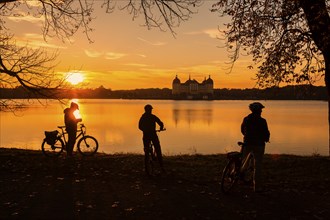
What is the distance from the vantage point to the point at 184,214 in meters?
7.83

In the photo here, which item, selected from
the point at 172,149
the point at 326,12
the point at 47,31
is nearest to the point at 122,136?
the point at 172,149

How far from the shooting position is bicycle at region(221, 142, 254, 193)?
9.62 m

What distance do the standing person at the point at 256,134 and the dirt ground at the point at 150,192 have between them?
652 mm

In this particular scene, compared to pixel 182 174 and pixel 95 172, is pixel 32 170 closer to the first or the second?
pixel 95 172

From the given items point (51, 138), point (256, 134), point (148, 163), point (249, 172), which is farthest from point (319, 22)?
point (51, 138)

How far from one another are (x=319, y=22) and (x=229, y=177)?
18.6 ft

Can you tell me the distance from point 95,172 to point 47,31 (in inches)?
205

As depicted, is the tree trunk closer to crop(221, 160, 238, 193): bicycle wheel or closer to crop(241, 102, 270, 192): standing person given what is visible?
crop(241, 102, 270, 192): standing person

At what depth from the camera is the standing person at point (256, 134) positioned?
9.84 m

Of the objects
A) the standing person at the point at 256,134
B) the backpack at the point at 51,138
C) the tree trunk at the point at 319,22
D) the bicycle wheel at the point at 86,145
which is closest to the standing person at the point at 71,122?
the bicycle wheel at the point at 86,145

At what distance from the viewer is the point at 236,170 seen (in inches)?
386

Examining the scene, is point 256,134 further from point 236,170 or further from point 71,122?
point 71,122

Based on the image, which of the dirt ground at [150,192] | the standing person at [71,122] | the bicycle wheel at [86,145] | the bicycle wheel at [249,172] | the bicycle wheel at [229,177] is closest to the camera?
the dirt ground at [150,192]

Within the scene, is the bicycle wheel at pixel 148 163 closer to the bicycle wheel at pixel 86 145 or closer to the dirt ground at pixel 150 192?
the dirt ground at pixel 150 192
